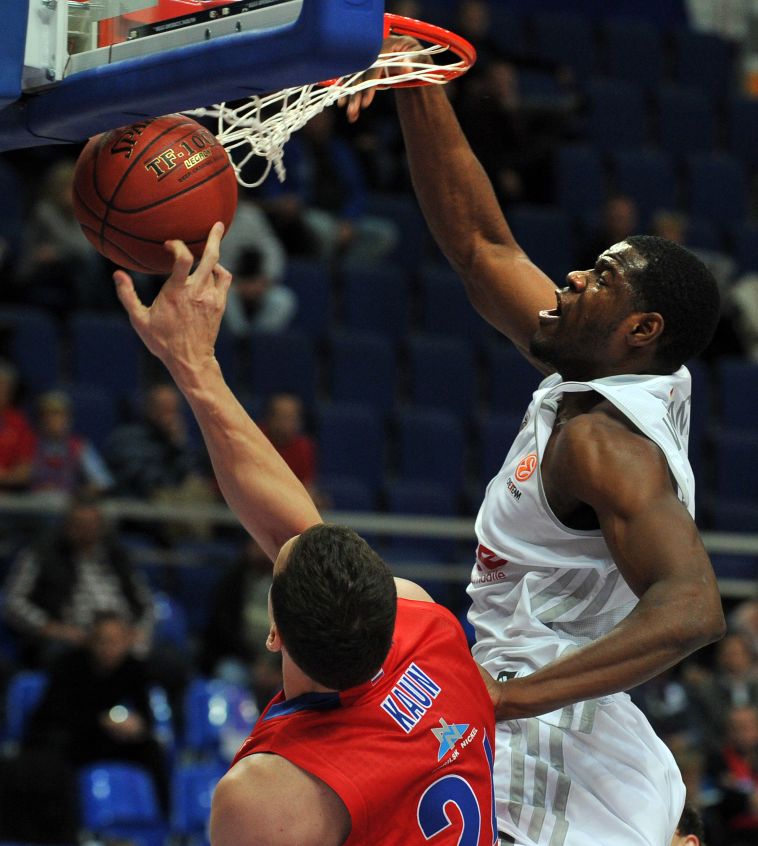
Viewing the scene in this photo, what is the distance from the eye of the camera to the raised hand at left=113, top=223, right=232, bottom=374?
270cm

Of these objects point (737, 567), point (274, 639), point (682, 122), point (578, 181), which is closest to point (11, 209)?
point (578, 181)

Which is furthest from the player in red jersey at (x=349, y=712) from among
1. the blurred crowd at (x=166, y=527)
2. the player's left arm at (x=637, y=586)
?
the blurred crowd at (x=166, y=527)

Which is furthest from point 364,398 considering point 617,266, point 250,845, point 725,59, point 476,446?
point 250,845

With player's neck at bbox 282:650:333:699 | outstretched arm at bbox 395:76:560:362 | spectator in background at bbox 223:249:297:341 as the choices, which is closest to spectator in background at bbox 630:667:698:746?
spectator in background at bbox 223:249:297:341

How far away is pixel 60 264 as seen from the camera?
8.97 metres

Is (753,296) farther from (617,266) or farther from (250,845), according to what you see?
(250,845)

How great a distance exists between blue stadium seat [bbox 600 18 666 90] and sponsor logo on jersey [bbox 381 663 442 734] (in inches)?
415

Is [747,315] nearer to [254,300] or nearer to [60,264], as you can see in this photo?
[254,300]

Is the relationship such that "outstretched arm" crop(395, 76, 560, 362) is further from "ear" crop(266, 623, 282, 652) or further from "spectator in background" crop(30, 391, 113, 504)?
"spectator in background" crop(30, 391, 113, 504)

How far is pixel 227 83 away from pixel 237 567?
5.52m

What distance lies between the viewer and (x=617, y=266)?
9.77 ft

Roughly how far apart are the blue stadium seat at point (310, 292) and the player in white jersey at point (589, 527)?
6.65 metres

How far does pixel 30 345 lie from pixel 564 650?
6173 millimetres

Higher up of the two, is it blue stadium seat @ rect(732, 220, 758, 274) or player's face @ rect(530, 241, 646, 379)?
player's face @ rect(530, 241, 646, 379)
